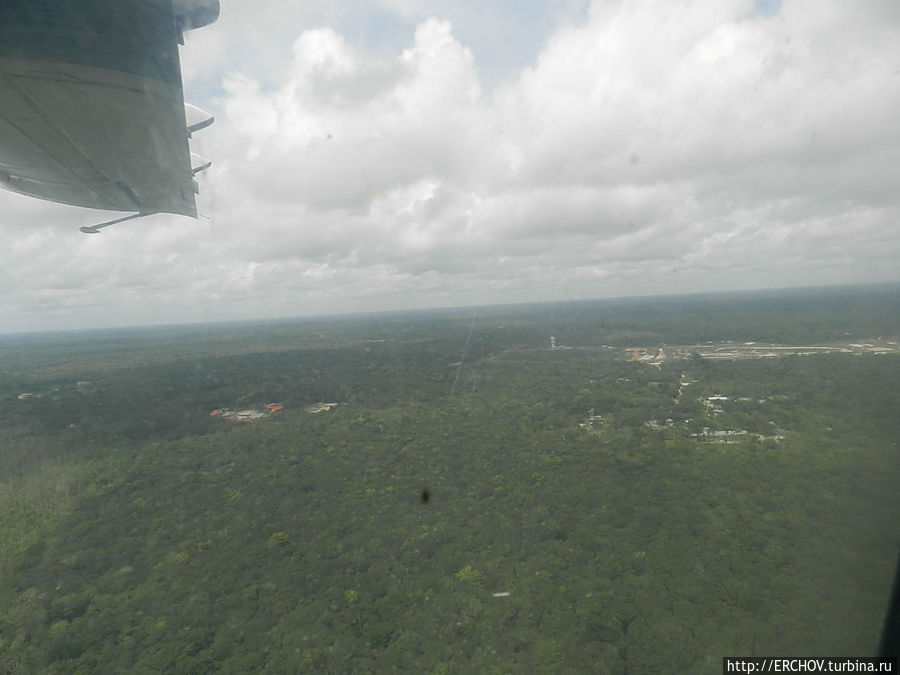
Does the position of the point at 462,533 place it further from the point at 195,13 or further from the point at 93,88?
the point at 195,13

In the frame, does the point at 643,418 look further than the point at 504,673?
Yes

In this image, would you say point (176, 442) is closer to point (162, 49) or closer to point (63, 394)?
point (63, 394)

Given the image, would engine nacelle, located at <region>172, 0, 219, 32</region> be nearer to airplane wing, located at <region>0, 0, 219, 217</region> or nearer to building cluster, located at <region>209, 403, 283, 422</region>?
airplane wing, located at <region>0, 0, 219, 217</region>

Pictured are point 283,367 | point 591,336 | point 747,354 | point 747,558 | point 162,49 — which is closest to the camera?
point 162,49

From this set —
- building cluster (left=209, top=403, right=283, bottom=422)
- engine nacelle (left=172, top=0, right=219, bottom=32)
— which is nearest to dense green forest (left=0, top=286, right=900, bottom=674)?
building cluster (left=209, top=403, right=283, bottom=422)

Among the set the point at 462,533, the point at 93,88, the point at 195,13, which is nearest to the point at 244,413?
the point at 462,533

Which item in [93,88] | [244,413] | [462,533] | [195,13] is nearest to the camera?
[93,88]

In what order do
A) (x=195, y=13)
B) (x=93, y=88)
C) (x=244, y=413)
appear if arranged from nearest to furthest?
1. (x=93, y=88)
2. (x=195, y=13)
3. (x=244, y=413)

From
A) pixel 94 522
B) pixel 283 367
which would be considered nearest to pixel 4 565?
pixel 94 522
